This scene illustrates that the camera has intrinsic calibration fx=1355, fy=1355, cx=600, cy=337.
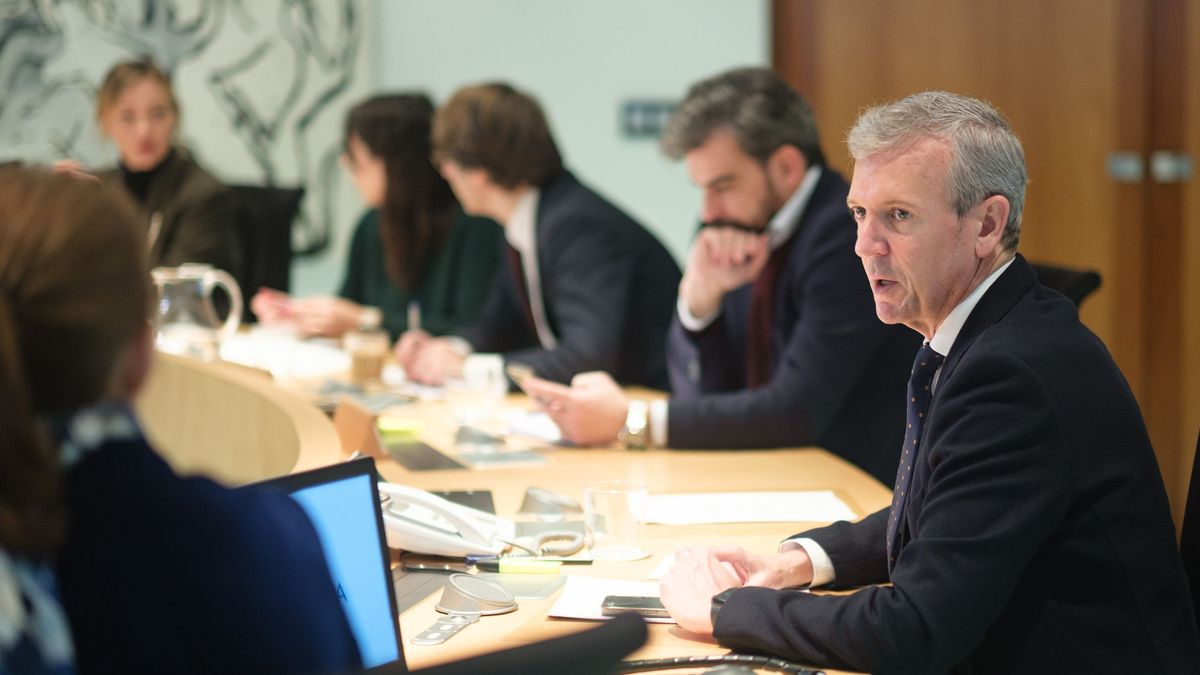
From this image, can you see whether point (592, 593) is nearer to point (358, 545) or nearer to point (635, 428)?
point (358, 545)

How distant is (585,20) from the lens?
500 centimetres

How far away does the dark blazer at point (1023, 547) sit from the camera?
4.30 feet

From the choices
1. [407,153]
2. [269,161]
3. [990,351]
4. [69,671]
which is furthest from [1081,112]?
[69,671]

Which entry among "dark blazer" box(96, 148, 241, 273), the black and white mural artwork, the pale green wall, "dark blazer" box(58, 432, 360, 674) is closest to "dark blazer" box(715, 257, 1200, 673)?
"dark blazer" box(58, 432, 360, 674)

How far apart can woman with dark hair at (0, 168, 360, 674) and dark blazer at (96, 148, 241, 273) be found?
3.74 meters

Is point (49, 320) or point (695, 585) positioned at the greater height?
point (49, 320)

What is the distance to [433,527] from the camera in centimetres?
176

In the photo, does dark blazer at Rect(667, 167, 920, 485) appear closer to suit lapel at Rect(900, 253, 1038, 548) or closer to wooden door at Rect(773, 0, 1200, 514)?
suit lapel at Rect(900, 253, 1038, 548)

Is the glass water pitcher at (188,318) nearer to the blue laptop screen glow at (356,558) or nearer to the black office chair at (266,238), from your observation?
the black office chair at (266,238)

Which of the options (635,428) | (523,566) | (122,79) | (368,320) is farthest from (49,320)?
(122,79)

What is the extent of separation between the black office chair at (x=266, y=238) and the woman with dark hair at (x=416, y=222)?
0.47 meters

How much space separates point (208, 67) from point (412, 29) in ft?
2.54

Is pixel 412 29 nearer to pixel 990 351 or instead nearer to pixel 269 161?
pixel 269 161

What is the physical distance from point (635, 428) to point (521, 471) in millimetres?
252
